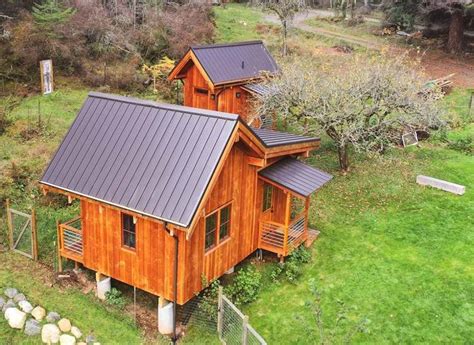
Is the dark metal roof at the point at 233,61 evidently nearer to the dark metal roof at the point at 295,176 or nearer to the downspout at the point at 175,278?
the dark metal roof at the point at 295,176

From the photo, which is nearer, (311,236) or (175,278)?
(175,278)

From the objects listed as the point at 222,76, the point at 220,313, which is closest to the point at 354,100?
the point at 222,76

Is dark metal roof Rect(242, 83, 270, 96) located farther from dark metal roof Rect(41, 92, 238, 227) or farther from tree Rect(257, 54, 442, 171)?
dark metal roof Rect(41, 92, 238, 227)

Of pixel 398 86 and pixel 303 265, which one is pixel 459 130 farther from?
pixel 303 265

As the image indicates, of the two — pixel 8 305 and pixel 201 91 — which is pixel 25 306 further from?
pixel 201 91

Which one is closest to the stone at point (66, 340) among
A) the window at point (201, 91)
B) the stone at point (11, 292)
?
the stone at point (11, 292)

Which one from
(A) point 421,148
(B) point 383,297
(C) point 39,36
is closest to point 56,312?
(B) point 383,297

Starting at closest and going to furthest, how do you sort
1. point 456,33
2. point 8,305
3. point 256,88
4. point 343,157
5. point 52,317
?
point 52,317 → point 8,305 → point 343,157 → point 256,88 → point 456,33

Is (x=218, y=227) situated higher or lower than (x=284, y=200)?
higher
